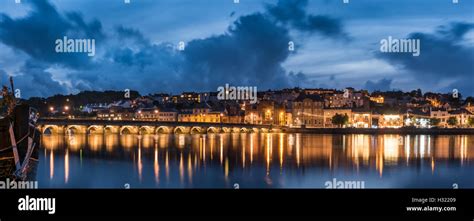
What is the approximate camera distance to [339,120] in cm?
8462

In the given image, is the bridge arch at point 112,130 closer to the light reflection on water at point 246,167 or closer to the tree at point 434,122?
the light reflection on water at point 246,167

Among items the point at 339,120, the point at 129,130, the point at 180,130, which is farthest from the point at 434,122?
the point at 129,130

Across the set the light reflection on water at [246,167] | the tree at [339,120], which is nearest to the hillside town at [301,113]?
the tree at [339,120]

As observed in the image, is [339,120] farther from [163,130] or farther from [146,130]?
[146,130]

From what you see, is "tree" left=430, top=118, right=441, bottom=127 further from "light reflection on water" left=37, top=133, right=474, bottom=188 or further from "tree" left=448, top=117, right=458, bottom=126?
"light reflection on water" left=37, top=133, right=474, bottom=188

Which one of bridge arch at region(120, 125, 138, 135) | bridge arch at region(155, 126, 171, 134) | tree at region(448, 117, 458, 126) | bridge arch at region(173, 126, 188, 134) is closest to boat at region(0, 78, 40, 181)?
bridge arch at region(120, 125, 138, 135)

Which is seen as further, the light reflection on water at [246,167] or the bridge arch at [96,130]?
the bridge arch at [96,130]

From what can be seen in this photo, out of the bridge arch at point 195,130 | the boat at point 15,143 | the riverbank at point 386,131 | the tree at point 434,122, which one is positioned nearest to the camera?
the boat at point 15,143

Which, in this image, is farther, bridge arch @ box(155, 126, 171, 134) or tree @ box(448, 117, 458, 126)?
Result: tree @ box(448, 117, 458, 126)

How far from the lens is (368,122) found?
297 feet

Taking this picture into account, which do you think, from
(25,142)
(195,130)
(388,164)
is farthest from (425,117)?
(25,142)

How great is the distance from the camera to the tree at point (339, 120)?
84.6m

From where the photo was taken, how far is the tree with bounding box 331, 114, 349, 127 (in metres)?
84.6

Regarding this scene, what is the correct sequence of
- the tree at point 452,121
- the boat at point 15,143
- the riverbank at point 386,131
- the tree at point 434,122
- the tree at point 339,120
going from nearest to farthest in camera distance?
the boat at point 15,143, the riverbank at point 386,131, the tree at point 339,120, the tree at point 452,121, the tree at point 434,122
